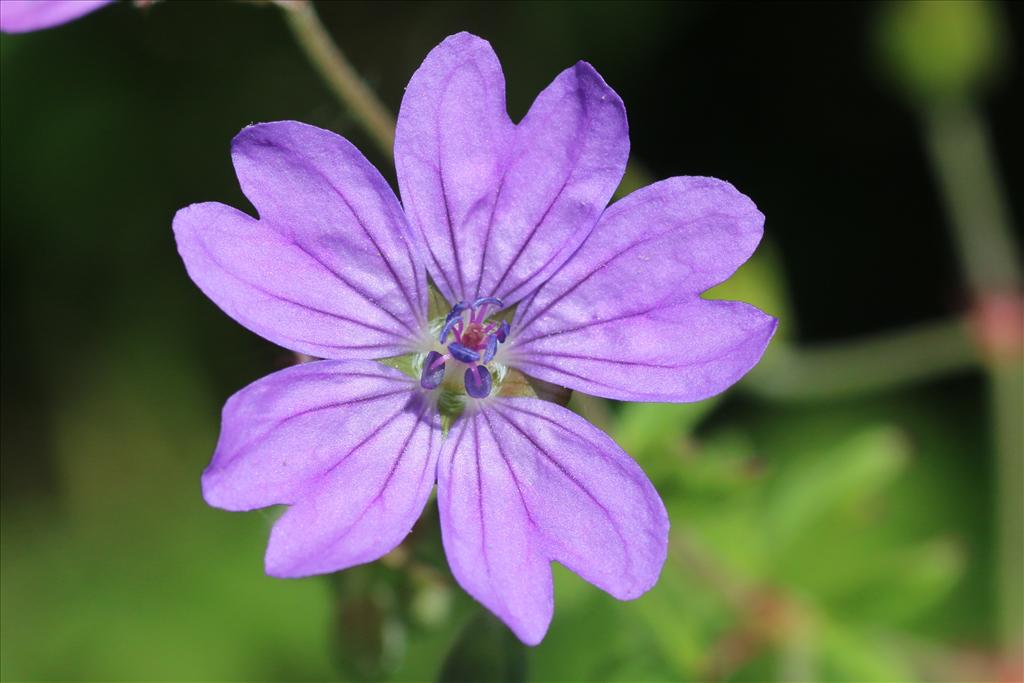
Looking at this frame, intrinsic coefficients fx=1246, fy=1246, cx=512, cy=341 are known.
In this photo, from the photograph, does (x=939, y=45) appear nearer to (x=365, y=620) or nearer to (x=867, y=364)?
(x=867, y=364)

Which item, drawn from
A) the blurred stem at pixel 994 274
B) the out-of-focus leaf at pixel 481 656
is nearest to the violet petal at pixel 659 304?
the out-of-focus leaf at pixel 481 656

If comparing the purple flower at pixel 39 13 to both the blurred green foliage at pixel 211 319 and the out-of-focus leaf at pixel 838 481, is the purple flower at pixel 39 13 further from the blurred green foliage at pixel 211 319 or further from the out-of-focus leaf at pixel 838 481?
the out-of-focus leaf at pixel 838 481

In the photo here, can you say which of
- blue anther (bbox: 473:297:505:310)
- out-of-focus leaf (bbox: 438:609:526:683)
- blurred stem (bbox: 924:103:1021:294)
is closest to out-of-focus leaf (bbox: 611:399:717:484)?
out-of-focus leaf (bbox: 438:609:526:683)

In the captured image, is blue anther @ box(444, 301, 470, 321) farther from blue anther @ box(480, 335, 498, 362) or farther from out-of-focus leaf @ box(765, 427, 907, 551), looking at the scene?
out-of-focus leaf @ box(765, 427, 907, 551)

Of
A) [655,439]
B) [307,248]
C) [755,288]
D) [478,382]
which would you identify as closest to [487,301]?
[478,382]

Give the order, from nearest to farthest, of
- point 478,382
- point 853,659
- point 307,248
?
point 307,248, point 478,382, point 853,659

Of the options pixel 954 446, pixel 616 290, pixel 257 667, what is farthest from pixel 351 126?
pixel 954 446
